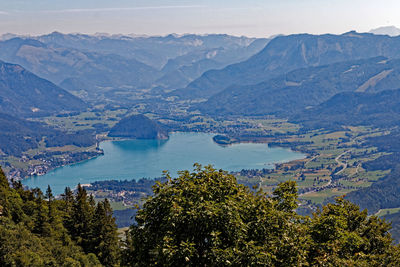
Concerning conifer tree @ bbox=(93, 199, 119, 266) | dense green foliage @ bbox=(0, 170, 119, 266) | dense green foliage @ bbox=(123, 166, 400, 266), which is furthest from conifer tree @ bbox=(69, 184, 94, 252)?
dense green foliage @ bbox=(123, 166, 400, 266)

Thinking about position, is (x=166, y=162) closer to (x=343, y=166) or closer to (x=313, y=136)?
(x=343, y=166)

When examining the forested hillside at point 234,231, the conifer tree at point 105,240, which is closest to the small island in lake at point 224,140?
the conifer tree at point 105,240

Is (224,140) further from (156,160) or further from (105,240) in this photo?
(105,240)

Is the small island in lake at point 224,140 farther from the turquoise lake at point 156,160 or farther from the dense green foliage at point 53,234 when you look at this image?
the dense green foliage at point 53,234

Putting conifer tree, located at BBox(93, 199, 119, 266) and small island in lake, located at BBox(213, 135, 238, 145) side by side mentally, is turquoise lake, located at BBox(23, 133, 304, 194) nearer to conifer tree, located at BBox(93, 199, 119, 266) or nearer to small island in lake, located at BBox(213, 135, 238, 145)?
small island in lake, located at BBox(213, 135, 238, 145)

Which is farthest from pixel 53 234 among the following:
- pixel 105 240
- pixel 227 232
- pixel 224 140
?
pixel 224 140

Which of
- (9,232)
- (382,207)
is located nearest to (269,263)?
(9,232)

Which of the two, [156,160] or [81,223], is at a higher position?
[81,223]
